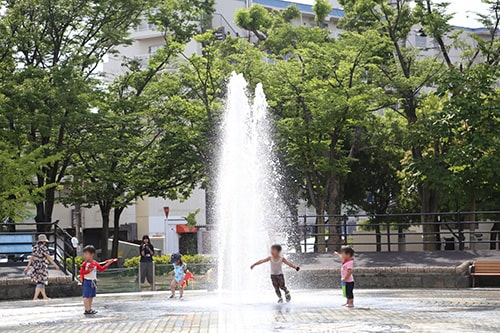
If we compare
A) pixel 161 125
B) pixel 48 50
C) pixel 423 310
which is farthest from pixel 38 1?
pixel 423 310

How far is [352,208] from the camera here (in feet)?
178

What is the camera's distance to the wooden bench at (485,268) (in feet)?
76.7

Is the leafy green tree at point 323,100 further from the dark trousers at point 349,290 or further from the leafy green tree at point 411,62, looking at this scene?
the dark trousers at point 349,290

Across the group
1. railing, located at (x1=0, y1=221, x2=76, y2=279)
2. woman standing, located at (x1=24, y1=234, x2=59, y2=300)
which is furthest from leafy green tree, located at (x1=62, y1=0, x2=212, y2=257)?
woman standing, located at (x1=24, y1=234, x2=59, y2=300)

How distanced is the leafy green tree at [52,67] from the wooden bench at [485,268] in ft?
53.1

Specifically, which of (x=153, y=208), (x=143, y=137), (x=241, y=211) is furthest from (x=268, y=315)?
(x=153, y=208)

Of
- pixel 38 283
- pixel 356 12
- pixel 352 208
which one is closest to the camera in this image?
pixel 38 283

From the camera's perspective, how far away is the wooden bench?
23.4m

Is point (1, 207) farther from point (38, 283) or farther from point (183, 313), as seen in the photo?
point (183, 313)

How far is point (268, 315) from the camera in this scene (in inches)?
559

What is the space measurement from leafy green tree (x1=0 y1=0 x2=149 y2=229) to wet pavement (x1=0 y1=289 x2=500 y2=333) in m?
14.9

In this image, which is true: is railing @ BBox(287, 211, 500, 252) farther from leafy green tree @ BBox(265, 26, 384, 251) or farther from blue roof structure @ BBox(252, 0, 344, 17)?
blue roof structure @ BBox(252, 0, 344, 17)

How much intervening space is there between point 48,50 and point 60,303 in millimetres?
19322

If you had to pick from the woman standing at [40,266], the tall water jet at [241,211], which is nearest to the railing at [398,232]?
the tall water jet at [241,211]
